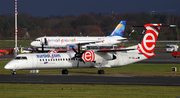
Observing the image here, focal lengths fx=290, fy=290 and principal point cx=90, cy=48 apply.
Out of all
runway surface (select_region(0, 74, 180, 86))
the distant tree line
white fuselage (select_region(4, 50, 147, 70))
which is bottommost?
runway surface (select_region(0, 74, 180, 86))

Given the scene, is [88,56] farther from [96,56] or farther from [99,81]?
[99,81]

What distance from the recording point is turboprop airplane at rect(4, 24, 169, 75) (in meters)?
31.1

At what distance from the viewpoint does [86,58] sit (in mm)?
32938

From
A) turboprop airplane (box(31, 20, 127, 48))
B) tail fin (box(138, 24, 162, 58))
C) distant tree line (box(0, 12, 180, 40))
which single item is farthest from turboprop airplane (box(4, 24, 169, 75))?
distant tree line (box(0, 12, 180, 40))

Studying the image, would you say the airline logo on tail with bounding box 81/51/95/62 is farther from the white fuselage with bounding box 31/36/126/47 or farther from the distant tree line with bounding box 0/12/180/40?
the distant tree line with bounding box 0/12/180/40

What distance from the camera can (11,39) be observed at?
114 meters

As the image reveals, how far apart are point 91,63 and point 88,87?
11.9 meters

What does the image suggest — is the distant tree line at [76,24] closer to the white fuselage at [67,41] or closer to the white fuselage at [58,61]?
the white fuselage at [67,41]

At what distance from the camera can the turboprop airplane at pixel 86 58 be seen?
31141 millimetres

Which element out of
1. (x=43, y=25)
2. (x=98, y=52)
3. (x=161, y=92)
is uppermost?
(x=43, y=25)

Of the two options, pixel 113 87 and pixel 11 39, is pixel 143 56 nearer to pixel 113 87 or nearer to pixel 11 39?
pixel 113 87

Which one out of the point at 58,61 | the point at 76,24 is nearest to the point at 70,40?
the point at 58,61

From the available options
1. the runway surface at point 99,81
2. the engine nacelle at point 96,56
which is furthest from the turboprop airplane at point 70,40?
the runway surface at point 99,81

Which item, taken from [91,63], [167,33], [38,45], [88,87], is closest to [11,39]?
[38,45]
